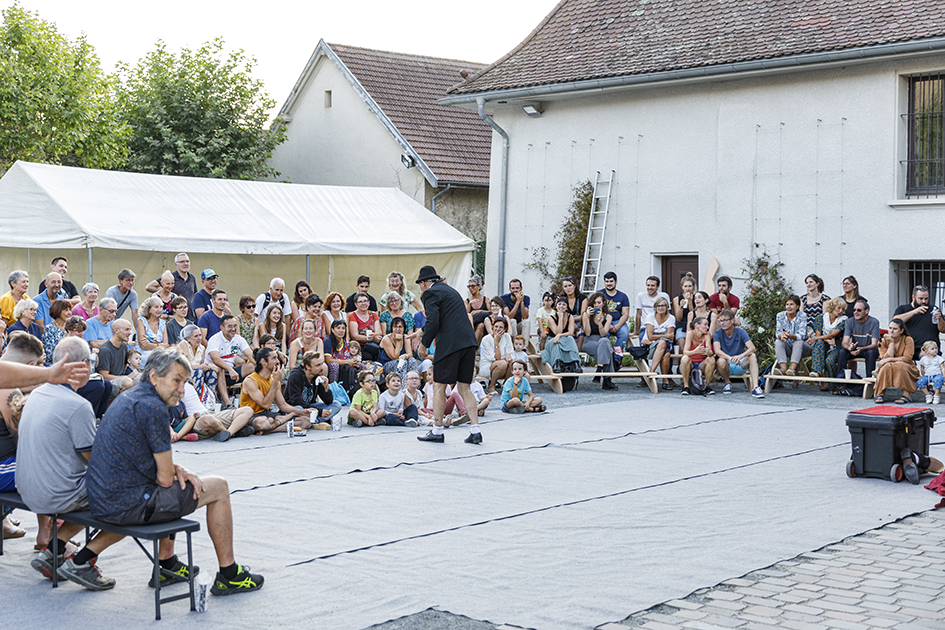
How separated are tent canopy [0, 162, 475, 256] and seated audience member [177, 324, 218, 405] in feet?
13.8

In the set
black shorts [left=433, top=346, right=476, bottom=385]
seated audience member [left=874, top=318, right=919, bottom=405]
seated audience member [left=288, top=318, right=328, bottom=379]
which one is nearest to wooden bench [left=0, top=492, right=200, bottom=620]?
black shorts [left=433, top=346, right=476, bottom=385]

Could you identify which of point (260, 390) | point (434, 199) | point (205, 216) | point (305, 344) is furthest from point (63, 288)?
point (434, 199)

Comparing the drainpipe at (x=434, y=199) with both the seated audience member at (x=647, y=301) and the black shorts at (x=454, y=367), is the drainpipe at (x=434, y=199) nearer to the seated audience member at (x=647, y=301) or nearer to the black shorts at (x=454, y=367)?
the seated audience member at (x=647, y=301)

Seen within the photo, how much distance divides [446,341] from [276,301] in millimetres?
4934

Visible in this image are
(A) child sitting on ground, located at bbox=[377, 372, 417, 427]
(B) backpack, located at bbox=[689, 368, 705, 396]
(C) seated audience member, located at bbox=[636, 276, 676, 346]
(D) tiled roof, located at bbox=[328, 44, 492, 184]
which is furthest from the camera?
(D) tiled roof, located at bbox=[328, 44, 492, 184]

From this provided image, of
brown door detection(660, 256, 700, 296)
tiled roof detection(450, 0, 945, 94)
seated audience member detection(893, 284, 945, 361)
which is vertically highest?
tiled roof detection(450, 0, 945, 94)

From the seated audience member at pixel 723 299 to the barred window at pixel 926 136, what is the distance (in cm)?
313

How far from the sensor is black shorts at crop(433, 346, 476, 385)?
11.2m

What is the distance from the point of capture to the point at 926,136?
653 inches

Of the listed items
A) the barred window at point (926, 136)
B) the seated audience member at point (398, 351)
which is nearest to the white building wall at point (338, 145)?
the seated audience member at point (398, 351)

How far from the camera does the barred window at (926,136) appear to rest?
1647cm

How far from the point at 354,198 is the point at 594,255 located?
5.33 m

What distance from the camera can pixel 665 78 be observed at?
61.3 ft

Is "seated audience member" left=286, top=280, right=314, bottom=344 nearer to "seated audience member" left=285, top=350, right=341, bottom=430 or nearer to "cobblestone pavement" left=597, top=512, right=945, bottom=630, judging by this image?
"seated audience member" left=285, top=350, right=341, bottom=430
